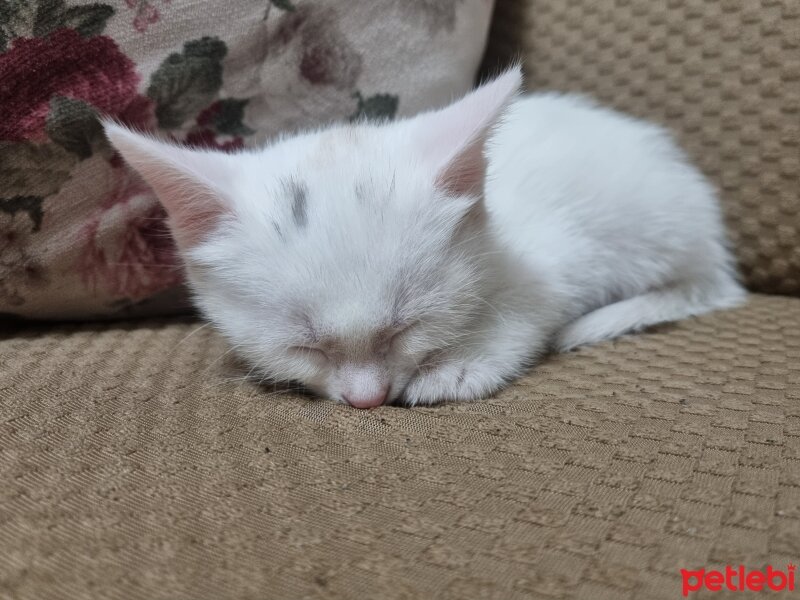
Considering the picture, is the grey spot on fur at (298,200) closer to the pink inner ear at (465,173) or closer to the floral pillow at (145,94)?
the pink inner ear at (465,173)

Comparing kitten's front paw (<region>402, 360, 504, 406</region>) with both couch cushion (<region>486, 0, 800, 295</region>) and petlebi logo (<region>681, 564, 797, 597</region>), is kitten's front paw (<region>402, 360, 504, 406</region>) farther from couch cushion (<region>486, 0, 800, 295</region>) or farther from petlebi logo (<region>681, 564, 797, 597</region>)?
couch cushion (<region>486, 0, 800, 295</region>)

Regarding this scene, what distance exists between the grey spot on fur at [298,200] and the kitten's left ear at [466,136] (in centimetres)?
15

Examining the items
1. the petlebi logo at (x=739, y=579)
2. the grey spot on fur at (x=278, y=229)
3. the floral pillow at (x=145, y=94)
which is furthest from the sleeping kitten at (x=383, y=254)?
the petlebi logo at (x=739, y=579)

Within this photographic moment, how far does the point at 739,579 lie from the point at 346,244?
0.48 metres

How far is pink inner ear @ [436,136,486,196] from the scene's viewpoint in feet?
2.54

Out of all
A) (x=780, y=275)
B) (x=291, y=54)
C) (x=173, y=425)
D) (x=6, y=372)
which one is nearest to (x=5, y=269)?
(x=6, y=372)

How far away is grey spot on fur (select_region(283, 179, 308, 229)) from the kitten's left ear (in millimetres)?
152

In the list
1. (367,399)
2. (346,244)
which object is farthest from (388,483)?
(346,244)

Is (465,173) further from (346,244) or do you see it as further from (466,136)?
(346,244)

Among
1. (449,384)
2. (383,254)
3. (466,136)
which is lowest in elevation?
(449,384)

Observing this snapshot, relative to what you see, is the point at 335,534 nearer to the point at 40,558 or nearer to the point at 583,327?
the point at 40,558

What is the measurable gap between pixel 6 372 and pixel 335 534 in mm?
508

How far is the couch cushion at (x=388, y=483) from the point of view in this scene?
530 millimetres

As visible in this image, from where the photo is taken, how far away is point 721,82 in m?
1.18
